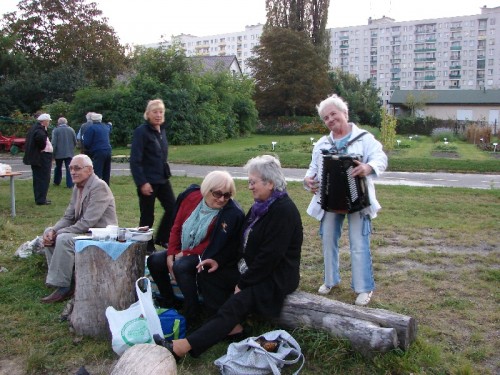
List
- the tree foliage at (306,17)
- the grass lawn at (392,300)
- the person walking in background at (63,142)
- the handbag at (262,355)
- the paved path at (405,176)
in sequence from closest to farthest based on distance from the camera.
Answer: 1. the handbag at (262,355)
2. the grass lawn at (392,300)
3. the person walking in background at (63,142)
4. the paved path at (405,176)
5. the tree foliage at (306,17)

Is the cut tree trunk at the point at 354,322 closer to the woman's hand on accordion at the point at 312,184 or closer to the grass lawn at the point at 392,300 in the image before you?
the grass lawn at the point at 392,300

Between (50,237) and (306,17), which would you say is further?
(306,17)

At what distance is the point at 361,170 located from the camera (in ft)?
14.6

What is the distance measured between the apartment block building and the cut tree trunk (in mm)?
112369

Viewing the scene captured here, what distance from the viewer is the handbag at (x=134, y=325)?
400 cm

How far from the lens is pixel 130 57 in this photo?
38.1 metres

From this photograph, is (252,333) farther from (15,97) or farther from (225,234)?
(15,97)

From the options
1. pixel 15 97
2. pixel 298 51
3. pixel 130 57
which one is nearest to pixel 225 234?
pixel 15 97

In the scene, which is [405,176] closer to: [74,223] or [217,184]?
[74,223]

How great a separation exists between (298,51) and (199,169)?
33.8 m

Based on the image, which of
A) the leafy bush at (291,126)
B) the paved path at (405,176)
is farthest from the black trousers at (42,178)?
the leafy bush at (291,126)

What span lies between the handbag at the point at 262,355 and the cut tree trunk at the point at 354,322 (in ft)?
0.93

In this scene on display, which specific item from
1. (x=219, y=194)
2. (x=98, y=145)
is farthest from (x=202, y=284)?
(x=98, y=145)

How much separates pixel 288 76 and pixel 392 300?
44.2 meters
